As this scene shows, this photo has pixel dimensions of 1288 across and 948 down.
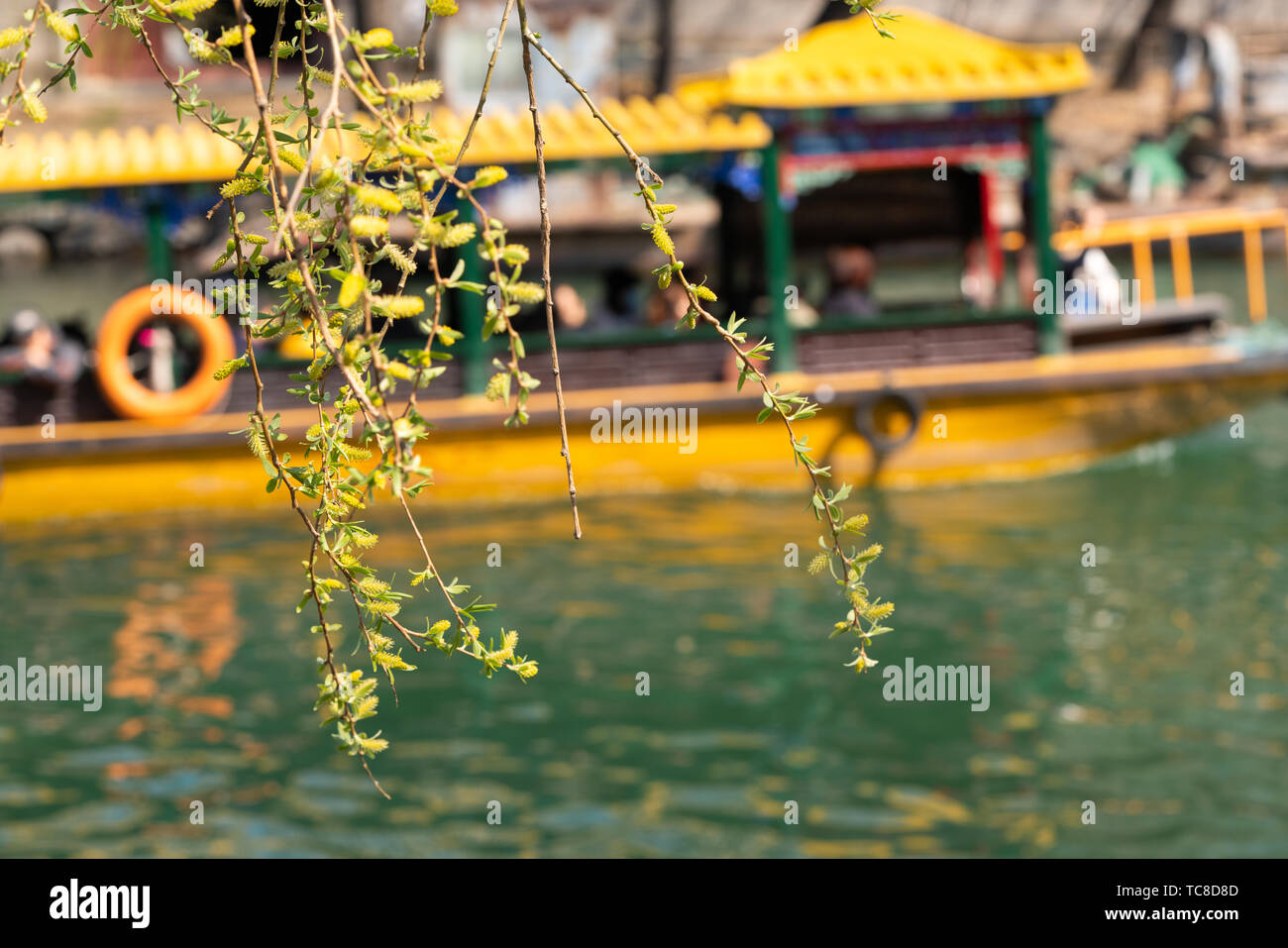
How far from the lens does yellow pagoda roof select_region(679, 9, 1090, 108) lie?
1049 centimetres

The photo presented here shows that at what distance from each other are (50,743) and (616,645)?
2589 mm

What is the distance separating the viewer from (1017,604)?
8.23 metres

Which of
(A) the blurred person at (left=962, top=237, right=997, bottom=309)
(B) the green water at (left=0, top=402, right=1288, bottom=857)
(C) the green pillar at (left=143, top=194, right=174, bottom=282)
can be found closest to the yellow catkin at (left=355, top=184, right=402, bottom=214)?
(B) the green water at (left=0, top=402, right=1288, bottom=857)

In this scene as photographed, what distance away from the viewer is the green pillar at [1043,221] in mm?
10844

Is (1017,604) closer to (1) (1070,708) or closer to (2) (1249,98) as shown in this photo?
(1) (1070,708)

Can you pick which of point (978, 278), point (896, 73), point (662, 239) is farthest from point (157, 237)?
point (662, 239)

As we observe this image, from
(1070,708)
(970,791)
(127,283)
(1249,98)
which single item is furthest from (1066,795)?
(1249,98)

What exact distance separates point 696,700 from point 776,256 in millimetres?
4580

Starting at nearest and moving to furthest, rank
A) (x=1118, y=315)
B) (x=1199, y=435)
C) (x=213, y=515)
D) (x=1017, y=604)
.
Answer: (x=1017, y=604) < (x=213, y=515) < (x=1118, y=315) < (x=1199, y=435)

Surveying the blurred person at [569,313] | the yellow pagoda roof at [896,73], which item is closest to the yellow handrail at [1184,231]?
the yellow pagoda roof at [896,73]

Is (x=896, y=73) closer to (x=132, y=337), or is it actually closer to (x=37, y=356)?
(x=132, y=337)

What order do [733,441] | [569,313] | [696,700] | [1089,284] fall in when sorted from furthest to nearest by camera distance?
[1089,284], [569,313], [733,441], [696,700]

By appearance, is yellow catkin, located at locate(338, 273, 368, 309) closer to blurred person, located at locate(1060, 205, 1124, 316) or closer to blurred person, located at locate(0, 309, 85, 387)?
blurred person, located at locate(0, 309, 85, 387)

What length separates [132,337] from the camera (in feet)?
34.7
